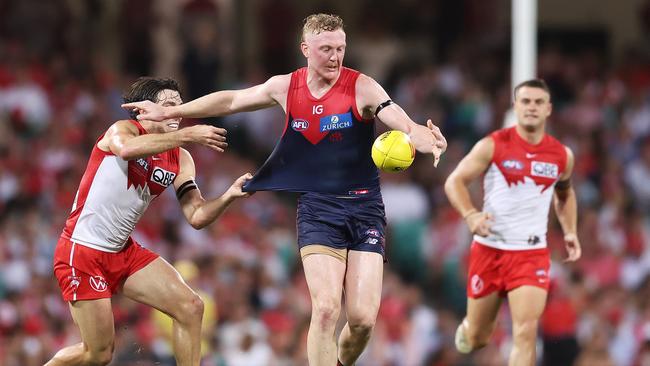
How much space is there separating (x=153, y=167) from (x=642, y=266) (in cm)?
905

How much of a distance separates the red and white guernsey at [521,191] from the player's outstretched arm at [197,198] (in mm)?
2311

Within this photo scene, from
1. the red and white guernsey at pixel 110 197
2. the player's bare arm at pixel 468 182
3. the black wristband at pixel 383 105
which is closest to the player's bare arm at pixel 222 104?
the red and white guernsey at pixel 110 197

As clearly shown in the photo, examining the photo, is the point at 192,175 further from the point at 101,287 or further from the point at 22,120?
the point at 22,120

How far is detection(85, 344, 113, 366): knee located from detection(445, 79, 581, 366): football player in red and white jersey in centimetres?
312

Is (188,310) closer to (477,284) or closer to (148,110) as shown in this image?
(148,110)

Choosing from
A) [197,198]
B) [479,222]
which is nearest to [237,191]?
[197,198]

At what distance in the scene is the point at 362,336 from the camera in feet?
30.5

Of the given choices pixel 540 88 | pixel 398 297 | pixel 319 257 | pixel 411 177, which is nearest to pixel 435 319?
pixel 398 297

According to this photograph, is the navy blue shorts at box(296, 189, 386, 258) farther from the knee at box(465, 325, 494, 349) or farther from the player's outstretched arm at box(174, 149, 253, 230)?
the knee at box(465, 325, 494, 349)

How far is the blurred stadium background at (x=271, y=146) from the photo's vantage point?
14812mm

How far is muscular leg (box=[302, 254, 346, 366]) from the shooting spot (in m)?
8.95

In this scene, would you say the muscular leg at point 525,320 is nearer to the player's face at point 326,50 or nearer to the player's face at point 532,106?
the player's face at point 532,106

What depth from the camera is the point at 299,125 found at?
9219 millimetres

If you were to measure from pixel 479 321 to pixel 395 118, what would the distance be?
2.79 meters
